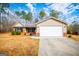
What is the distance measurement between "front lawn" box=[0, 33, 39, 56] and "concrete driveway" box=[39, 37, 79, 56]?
92 mm

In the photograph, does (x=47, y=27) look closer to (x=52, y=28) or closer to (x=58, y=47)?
(x=52, y=28)

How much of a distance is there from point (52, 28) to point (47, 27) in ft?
0.23

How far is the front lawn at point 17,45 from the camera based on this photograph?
2.31 meters

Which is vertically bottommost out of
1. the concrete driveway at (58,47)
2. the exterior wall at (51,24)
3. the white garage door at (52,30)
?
the concrete driveway at (58,47)

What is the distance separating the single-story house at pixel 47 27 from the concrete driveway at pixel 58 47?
8 centimetres

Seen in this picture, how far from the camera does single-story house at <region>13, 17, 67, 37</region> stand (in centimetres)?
234

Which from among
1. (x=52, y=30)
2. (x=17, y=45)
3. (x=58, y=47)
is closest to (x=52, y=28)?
(x=52, y=30)

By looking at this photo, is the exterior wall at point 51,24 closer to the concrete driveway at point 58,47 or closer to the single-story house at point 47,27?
the single-story house at point 47,27

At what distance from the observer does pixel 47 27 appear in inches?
93.0

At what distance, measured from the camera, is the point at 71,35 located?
7.62 ft

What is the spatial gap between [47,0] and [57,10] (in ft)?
0.61

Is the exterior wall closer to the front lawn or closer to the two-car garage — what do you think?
the two-car garage

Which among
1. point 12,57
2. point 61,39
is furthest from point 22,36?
point 61,39

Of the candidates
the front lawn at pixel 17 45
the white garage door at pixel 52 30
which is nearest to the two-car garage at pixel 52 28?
the white garage door at pixel 52 30
